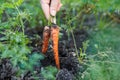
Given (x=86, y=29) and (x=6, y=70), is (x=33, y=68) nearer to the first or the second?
(x=6, y=70)

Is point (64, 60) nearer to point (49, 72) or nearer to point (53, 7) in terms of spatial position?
point (49, 72)

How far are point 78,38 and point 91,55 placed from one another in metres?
0.51

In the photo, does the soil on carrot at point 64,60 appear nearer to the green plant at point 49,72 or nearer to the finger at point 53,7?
the green plant at point 49,72

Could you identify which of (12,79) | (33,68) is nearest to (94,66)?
(33,68)

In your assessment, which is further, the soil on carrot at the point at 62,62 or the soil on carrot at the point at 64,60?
the soil on carrot at the point at 64,60

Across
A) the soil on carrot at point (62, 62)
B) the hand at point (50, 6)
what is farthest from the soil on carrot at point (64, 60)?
the hand at point (50, 6)

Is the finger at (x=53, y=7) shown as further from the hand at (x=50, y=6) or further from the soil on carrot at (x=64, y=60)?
the soil on carrot at (x=64, y=60)

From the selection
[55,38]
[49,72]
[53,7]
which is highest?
[53,7]

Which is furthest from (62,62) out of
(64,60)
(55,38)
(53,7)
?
(53,7)

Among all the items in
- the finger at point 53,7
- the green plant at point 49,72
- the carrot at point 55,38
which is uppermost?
the finger at point 53,7

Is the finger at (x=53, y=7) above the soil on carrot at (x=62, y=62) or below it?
above

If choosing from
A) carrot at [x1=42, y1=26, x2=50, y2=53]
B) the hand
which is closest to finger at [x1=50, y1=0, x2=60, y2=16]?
the hand

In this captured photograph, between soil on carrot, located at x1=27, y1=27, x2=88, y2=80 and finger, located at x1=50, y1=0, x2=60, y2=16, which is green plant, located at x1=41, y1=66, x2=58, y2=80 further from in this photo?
finger, located at x1=50, y1=0, x2=60, y2=16

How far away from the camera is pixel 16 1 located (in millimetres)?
2867
